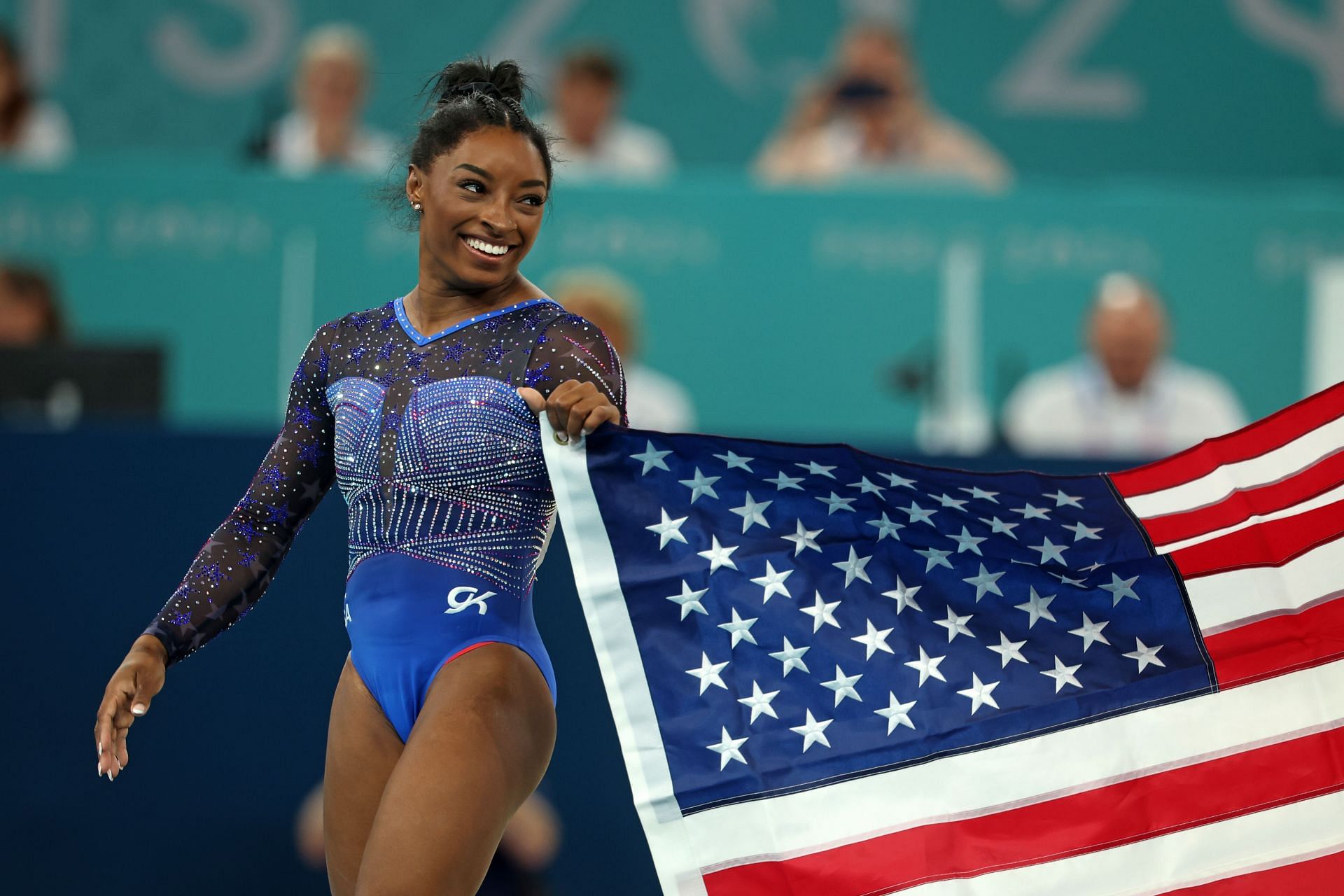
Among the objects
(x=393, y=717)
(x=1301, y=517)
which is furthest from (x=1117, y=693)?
(x=393, y=717)

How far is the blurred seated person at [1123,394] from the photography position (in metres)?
6.30

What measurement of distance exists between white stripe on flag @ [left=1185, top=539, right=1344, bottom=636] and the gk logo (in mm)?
1375

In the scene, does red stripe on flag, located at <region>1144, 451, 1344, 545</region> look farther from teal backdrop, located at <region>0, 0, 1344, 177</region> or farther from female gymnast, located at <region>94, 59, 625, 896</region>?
teal backdrop, located at <region>0, 0, 1344, 177</region>

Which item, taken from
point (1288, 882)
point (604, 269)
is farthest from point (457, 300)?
point (604, 269)

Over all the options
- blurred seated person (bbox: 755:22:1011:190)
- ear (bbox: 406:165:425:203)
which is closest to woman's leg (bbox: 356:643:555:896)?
ear (bbox: 406:165:425:203)

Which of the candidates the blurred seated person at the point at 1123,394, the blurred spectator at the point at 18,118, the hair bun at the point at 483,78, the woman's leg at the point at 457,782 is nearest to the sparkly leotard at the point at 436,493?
the woman's leg at the point at 457,782

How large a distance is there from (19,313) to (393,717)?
13.3 ft

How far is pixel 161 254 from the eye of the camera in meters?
6.33

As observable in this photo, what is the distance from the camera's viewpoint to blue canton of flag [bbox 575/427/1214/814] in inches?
109

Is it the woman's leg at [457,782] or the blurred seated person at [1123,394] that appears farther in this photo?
the blurred seated person at [1123,394]

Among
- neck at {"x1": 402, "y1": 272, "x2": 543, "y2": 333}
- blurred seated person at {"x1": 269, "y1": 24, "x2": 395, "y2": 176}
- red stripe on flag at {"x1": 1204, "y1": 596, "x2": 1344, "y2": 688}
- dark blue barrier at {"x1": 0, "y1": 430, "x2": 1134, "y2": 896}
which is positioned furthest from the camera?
blurred seated person at {"x1": 269, "y1": 24, "x2": 395, "y2": 176}

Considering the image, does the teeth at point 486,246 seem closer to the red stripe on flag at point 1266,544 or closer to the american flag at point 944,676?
the american flag at point 944,676

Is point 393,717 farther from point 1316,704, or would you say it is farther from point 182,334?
point 182,334

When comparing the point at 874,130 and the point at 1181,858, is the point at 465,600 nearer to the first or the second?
the point at 1181,858
